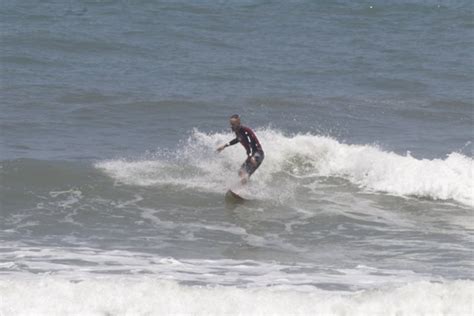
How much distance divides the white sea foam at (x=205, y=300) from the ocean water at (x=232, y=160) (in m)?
0.02

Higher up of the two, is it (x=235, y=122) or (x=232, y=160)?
(x=235, y=122)

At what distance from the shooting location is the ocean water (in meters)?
9.70

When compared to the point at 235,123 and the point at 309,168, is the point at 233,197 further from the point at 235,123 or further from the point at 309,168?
the point at 309,168

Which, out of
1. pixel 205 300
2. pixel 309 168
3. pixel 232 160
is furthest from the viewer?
pixel 232 160

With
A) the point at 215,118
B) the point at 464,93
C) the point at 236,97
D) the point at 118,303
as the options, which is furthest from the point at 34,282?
the point at 464,93

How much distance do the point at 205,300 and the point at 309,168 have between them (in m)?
7.33

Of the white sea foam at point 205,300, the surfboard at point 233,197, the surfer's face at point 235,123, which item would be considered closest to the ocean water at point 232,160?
the white sea foam at point 205,300

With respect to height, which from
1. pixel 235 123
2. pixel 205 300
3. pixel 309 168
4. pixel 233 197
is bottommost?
pixel 205 300

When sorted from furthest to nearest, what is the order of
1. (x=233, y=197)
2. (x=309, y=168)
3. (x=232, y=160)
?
(x=232, y=160) < (x=309, y=168) < (x=233, y=197)

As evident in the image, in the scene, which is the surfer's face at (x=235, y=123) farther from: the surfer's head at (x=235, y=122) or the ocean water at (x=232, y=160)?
the ocean water at (x=232, y=160)

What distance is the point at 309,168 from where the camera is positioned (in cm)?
1614

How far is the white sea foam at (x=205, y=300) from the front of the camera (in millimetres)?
8898

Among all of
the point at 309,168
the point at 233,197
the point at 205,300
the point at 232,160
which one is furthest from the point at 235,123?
the point at 205,300

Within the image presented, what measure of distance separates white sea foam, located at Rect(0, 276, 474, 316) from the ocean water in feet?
0.06
